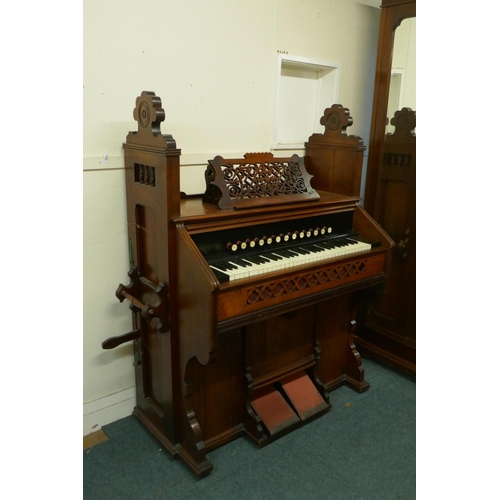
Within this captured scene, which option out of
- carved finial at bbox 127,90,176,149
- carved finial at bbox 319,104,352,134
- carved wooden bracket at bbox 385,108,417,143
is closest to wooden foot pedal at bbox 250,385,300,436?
carved finial at bbox 127,90,176,149

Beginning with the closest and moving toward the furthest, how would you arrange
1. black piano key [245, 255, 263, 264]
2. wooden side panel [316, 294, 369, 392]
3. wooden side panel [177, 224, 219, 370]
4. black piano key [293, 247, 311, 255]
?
wooden side panel [177, 224, 219, 370]
black piano key [245, 255, 263, 264]
black piano key [293, 247, 311, 255]
wooden side panel [316, 294, 369, 392]

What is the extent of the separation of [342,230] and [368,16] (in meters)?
1.54

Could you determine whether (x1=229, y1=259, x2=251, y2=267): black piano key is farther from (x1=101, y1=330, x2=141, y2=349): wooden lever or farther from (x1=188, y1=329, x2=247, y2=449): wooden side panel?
(x1=101, y1=330, x2=141, y2=349): wooden lever

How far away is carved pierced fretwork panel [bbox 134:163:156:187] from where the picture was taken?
187 cm

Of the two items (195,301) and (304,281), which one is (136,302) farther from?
(304,281)

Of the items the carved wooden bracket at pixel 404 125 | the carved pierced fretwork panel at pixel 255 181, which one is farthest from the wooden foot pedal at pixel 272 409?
the carved wooden bracket at pixel 404 125

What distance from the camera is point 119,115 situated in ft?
6.67

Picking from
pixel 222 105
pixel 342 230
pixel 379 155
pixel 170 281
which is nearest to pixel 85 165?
pixel 170 281

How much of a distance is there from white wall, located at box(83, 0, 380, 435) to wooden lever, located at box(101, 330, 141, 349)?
0.40 ft

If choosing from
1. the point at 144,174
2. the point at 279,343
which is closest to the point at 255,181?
the point at 144,174

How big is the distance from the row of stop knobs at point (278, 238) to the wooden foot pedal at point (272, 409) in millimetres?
806

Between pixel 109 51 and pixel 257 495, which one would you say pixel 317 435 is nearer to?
pixel 257 495

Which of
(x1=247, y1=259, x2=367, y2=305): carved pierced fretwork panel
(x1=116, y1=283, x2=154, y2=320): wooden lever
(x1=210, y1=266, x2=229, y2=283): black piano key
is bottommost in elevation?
(x1=116, y1=283, x2=154, y2=320): wooden lever

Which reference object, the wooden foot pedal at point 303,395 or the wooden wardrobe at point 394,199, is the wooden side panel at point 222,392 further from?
the wooden wardrobe at point 394,199
